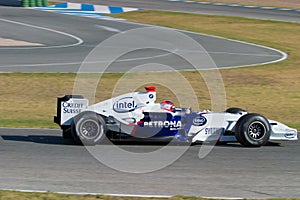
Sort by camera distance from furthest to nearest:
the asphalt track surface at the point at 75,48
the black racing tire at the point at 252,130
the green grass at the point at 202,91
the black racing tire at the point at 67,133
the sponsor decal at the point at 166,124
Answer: the asphalt track surface at the point at 75,48, the green grass at the point at 202,91, the black racing tire at the point at 67,133, the sponsor decal at the point at 166,124, the black racing tire at the point at 252,130

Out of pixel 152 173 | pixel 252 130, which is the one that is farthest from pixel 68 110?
pixel 252 130

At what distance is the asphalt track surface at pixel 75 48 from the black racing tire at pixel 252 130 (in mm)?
11194

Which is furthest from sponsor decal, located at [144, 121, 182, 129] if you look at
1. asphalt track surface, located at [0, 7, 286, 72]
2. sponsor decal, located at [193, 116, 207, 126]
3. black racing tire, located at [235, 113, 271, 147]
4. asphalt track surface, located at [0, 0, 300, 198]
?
asphalt track surface, located at [0, 7, 286, 72]

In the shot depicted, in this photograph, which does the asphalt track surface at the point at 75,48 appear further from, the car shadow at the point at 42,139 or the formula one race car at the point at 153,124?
the formula one race car at the point at 153,124

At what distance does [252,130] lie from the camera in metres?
13.8

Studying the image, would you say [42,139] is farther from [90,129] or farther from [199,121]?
[199,121]

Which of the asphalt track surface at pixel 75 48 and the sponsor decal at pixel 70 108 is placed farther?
the asphalt track surface at pixel 75 48

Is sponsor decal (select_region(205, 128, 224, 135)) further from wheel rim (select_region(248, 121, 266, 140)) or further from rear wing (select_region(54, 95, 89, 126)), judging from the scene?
rear wing (select_region(54, 95, 89, 126))

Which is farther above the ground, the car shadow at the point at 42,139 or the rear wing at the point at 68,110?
the rear wing at the point at 68,110

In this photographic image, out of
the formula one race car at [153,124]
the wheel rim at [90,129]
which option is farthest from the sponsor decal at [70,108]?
the wheel rim at [90,129]

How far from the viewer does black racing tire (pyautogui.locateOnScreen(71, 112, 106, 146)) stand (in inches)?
542

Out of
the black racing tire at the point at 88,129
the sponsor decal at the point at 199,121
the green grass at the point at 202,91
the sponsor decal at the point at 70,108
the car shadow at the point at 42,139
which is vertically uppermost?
the sponsor decal at the point at 70,108

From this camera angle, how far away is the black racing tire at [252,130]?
13.7 m

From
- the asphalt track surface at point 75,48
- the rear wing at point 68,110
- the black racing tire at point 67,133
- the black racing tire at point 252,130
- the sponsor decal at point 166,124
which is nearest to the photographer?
the black racing tire at point 252,130
